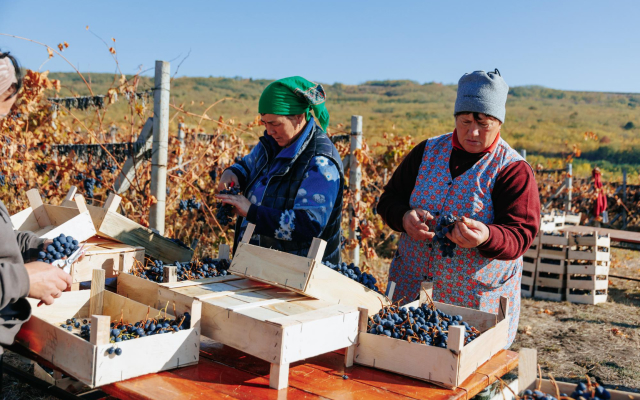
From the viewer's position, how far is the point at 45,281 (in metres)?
1.80

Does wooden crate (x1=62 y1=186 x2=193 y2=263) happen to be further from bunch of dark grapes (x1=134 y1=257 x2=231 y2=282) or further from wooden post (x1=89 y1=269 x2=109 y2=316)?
wooden post (x1=89 y1=269 x2=109 y2=316)

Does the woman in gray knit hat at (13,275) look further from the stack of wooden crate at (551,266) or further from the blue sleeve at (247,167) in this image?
the stack of wooden crate at (551,266)

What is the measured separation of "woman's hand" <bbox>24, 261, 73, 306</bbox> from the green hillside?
29963 mm

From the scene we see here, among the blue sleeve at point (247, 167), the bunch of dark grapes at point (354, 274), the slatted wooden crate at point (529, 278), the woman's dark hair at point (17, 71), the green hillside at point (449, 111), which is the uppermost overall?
the green hillside at point (449, 111)

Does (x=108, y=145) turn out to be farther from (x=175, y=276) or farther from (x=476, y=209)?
(x=476, y=209)

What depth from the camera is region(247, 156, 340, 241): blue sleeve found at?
2.62 meters

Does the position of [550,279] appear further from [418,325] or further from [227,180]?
[418,325]

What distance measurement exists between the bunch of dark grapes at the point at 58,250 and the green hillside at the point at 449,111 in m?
29.8

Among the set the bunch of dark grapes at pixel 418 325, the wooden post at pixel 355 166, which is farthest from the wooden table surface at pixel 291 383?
the wooden post at pixel 355 166

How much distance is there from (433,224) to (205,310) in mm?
1087

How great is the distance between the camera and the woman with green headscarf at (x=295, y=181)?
2.64 meters

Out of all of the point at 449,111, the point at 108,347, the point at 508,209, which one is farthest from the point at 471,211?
the point at 449,111

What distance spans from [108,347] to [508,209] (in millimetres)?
1632

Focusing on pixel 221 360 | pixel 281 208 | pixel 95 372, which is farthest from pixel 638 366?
pixel 95 372
